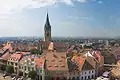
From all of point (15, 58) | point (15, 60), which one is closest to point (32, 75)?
point (15, 60)

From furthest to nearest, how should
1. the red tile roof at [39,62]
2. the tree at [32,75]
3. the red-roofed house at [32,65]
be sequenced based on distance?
1. the red tile roof at [39,62]
2. the red-roofed house at [32,65]
3. the tree at [32,75]

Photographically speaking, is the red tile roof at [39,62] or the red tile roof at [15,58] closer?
the red tile roof at [39,62]

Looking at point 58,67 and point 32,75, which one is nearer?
point 58,67

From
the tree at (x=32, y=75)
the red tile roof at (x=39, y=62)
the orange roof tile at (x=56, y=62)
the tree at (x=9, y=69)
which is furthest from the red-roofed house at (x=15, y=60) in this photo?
the orange roof tile at (x=56, y=62)

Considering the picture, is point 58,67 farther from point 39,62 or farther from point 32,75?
point 32,75

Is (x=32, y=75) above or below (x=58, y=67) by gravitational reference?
below

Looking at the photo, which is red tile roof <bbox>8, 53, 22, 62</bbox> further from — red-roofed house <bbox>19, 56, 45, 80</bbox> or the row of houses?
red-roofed house <bbox>19, 56, 45, 80</bbox>

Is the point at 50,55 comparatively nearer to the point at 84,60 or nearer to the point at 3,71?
the point at 84,60

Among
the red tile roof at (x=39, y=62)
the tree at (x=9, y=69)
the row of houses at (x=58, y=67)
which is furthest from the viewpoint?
the tree at (x=9, y=69)

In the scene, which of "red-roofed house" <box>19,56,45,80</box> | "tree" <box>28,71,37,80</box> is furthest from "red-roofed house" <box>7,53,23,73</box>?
"tree" <box>28,71,37,80</box>

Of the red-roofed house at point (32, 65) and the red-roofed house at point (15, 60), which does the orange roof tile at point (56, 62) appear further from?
the red-roofed house at point (15, 60)

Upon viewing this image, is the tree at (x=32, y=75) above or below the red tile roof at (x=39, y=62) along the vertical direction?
below
